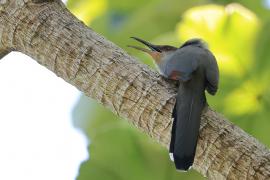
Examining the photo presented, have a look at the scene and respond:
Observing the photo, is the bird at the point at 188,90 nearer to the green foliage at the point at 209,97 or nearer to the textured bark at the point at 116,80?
the textured bark at the point at 116,80

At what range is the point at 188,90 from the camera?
164 centimetres

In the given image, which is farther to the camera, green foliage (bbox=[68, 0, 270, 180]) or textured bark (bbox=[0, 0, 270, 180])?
green foliage (bbox=[68, 0, 270, 180])

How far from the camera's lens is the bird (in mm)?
1535

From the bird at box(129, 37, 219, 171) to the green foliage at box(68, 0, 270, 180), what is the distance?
0.44 metres

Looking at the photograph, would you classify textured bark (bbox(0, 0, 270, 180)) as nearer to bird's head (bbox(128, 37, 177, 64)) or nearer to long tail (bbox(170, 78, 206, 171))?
long tail (bbox(170, 78, 206, 171))

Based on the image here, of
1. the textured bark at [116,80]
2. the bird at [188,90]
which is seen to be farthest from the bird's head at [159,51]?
the textured bark at [116,80]

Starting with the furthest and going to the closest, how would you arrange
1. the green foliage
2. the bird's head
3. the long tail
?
the green foliage
the bird's head
the long tail

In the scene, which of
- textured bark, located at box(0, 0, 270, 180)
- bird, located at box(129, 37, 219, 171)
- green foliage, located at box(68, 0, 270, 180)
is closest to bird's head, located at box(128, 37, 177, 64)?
bird, located at box(129, 37, 219, 171)

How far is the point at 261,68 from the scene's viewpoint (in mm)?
2412

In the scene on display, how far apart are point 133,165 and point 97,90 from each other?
0.63 m

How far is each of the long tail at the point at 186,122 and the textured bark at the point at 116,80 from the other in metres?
0.03

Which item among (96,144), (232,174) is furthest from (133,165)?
(232,174)

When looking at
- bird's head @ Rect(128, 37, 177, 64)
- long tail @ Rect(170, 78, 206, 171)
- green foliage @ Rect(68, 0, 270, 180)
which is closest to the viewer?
long tail @ Rect(170, 78, 206, 171)

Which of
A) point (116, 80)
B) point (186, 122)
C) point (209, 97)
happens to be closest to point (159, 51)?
point (116, 80)
